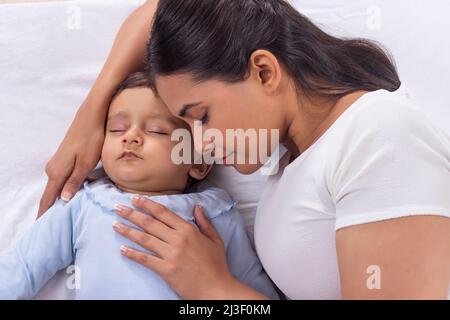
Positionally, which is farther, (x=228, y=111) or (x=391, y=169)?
(x=228, y=111)

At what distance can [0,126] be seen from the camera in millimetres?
1227

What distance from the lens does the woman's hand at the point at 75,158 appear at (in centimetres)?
109

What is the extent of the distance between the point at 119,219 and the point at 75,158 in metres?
0.18

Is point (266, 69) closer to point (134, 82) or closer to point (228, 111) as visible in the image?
point (228, 111)

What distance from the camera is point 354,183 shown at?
2.41 ft

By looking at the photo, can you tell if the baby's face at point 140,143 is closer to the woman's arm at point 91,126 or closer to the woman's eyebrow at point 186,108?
the woman's arm at point 91,126

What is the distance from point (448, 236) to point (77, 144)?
2.28 feet

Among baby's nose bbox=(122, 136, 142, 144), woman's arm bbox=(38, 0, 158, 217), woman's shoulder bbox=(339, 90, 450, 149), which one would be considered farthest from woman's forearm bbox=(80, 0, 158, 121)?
woman's shoulder bbox=(339, 90, 450, 149)

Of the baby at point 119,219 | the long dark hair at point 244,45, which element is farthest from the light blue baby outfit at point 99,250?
the long dark hair at point 244,45

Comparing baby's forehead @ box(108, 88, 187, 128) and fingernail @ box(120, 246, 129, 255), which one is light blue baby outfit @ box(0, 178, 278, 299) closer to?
fingernail @ box(120, 246, 129, 255)

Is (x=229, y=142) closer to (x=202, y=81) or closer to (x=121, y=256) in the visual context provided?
(x=202, y=81)

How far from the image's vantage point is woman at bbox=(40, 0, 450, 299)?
0.72 m

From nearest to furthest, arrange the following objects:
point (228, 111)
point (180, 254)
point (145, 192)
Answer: point (228, 111), point (180, 254), point (145, 192)

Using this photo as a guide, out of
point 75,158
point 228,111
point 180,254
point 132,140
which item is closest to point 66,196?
point 75,158
